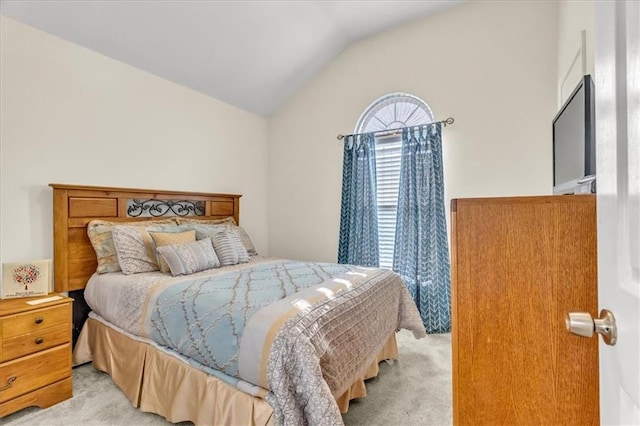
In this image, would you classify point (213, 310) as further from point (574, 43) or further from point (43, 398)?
point (574, 43)

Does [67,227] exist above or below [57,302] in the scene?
above

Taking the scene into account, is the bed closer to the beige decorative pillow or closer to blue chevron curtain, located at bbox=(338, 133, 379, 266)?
the beige decorative pillow

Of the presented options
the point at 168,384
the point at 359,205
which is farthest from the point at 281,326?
the point at 359,205

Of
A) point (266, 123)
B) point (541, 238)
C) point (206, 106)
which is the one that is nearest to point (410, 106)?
point (266, 123)

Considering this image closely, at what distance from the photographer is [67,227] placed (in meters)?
2.44

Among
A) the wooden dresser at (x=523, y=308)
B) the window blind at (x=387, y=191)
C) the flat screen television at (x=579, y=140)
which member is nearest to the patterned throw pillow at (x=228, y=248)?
the window blind at (x=387, y=191)

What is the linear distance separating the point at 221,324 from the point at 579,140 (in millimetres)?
1822

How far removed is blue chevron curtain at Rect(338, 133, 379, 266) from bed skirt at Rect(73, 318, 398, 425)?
51.5 inches

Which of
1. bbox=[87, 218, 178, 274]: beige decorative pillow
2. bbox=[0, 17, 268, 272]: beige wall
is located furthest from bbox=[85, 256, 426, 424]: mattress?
bbox=[0, 17, 268, 272]: beige wall

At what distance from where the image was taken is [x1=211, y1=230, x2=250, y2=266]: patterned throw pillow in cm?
282

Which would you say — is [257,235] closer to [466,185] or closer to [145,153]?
[145,153]

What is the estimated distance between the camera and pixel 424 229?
328 cm

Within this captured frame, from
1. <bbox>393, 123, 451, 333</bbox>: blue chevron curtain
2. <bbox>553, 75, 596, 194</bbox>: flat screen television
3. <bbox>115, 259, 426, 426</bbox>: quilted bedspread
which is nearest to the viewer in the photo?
<bbox>553, 75, 596, 194</bbox>: flat screen television

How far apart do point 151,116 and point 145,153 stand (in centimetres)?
38
